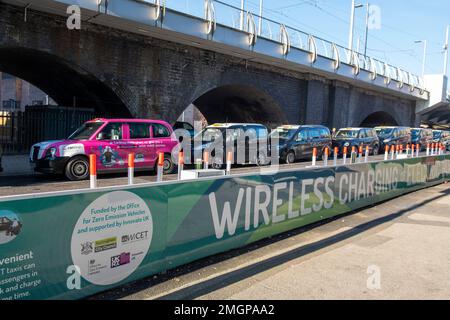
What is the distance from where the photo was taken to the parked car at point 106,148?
11.6m

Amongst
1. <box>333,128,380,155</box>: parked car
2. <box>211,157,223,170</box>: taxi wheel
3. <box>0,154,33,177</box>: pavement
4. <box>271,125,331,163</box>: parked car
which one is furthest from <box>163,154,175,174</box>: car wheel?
<box>333,128,380,155</box>: parked car

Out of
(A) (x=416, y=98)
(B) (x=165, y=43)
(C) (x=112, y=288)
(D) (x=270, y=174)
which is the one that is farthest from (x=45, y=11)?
(A) (x=416, y=98)

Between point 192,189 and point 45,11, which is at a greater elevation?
point 45,11

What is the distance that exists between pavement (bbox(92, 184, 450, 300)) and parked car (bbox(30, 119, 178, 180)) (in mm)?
6795

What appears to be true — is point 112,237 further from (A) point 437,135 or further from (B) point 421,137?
(A) point 437,135

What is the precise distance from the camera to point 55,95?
21.0 meters

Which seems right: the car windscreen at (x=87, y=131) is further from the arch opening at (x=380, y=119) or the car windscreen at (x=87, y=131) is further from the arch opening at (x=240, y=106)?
the arch opening at (x=380, y=119)

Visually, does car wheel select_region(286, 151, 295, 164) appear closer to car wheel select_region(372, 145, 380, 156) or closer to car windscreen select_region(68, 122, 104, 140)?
car wheel select_region(372, 145, 380, 156)

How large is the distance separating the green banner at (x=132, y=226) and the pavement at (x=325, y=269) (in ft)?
0.84

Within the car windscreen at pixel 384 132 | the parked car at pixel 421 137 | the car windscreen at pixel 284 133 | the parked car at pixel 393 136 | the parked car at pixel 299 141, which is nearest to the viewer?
the parked car at pixel 299 141

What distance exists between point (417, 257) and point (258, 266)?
99.8 inches

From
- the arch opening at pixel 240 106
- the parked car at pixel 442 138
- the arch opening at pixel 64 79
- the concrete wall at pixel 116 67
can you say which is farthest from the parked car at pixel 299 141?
the parked car at pixel 442 138

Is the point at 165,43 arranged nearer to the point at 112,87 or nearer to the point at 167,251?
the point at 112,87

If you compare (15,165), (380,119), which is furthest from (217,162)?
(380,119)
